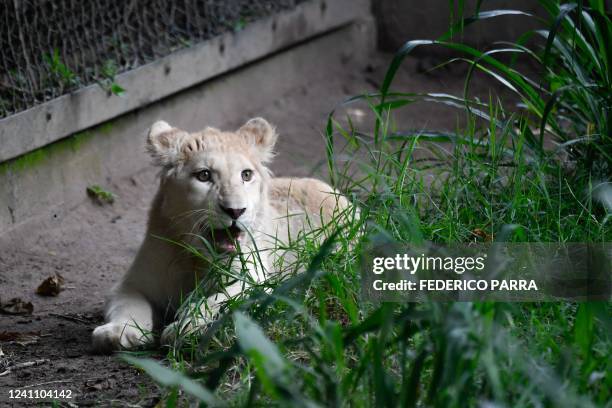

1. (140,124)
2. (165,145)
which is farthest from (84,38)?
(165,145)

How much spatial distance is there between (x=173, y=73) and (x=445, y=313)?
4.68m

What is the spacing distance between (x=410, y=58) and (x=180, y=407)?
6.65 metres

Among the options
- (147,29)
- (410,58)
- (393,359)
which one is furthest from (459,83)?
(393,359)

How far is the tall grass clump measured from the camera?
2.56 metres

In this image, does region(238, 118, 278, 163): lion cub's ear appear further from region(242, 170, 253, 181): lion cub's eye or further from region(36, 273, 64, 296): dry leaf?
region(36, 273, 64, 296): dry leaf

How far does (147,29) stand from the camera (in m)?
6.91

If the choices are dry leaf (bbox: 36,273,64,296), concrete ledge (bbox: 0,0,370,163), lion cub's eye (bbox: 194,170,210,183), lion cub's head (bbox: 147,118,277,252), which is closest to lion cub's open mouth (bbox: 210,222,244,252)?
lion cub's head (bbox: 147,118,277,252)

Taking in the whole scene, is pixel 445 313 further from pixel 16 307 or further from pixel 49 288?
pixel 49 288

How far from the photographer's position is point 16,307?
478 centimetres

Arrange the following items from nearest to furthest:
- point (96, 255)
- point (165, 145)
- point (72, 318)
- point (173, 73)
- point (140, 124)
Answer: point (165, 145), point (72, 318), point (96, 255), point (140, 124), point (173, 73)

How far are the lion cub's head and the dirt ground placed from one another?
0.38 m

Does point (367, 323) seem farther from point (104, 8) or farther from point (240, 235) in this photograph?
point (104, 8)

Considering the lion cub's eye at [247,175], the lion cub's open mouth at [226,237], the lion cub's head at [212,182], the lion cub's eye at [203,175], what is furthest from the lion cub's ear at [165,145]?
the lion cub's open mouth at [226,237]

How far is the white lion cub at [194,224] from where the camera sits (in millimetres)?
4051
